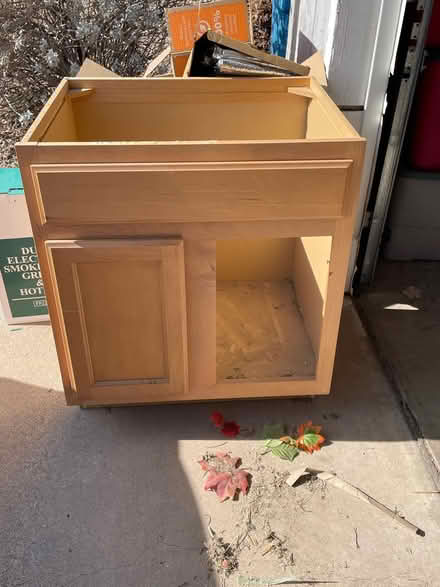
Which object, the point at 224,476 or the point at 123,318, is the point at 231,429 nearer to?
the point at 224,476

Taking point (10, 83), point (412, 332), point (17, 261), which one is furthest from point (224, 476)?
point (10, 83)

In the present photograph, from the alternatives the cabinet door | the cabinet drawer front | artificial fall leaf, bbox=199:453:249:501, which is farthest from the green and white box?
artificial fall leaf, bbox=199:453:249:501

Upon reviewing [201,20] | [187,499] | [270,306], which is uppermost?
[201,20]

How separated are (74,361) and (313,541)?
95 cm

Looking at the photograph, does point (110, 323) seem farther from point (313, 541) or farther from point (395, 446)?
point (395, 446)

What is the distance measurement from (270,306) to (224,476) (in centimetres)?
88

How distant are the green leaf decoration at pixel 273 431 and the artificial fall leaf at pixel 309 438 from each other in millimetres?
66

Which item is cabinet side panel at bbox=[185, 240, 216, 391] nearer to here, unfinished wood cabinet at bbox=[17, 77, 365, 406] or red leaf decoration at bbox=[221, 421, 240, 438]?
unfinished wood cabinet at bbox=[17, 77, 365, 406]

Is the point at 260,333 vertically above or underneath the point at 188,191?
underneath

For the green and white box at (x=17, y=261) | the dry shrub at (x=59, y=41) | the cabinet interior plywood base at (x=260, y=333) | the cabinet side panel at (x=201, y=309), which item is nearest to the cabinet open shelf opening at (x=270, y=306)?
the cabinet interior plywood base at (x=260, y=333)

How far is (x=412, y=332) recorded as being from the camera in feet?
8.29

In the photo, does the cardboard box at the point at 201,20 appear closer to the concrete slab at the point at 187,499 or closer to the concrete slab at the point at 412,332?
the concrete slab at the point at 412,332

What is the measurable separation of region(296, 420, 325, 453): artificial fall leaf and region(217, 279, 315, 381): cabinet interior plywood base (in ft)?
0.64

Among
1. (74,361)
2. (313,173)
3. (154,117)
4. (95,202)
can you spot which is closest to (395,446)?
(313,173)
